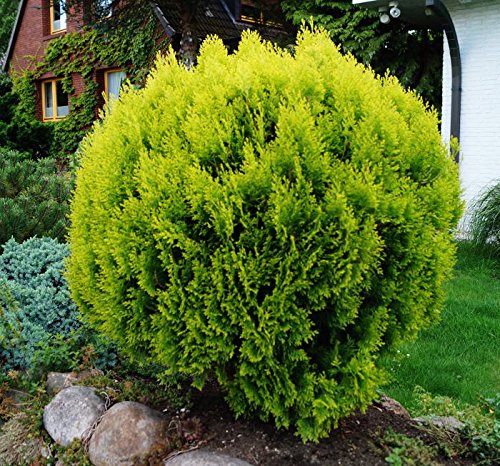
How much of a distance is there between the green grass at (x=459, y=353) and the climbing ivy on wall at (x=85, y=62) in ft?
42.4

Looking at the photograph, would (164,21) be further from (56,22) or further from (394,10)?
(394,10)

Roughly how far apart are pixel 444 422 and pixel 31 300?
2768 millimetres

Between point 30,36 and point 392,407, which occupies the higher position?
point 30,36

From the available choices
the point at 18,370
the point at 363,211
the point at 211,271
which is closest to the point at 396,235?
the point at 363,211

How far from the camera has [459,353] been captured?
5457 millimetres

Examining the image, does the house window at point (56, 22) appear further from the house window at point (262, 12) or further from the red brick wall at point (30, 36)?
the house window at point (262, 12)

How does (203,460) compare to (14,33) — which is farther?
(14,33)

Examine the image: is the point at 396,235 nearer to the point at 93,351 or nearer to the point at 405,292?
the point at 405,292

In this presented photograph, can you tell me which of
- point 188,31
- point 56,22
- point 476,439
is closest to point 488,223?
point 476,439

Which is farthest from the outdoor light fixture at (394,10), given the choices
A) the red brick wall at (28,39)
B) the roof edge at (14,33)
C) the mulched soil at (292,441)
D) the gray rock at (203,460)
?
the roof edge at (14,33)

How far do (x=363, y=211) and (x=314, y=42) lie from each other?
3.20ft

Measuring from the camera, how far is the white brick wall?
970 centimetres

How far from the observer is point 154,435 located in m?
3.22

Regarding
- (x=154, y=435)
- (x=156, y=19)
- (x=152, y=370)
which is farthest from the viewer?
(x=156, y=19)
